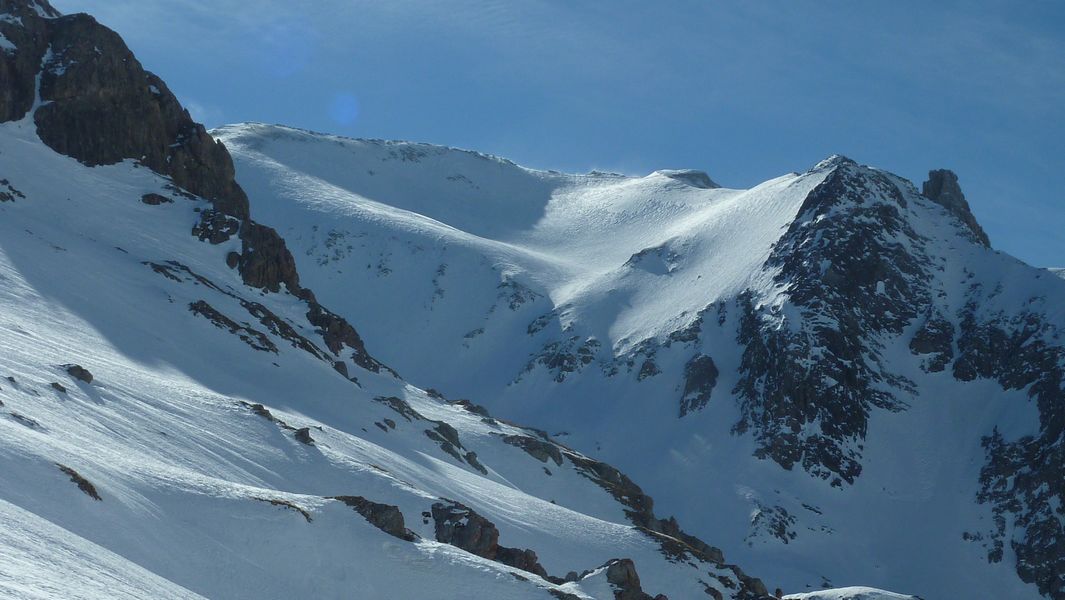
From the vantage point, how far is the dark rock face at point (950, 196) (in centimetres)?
14312

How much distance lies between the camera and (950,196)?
473 ft

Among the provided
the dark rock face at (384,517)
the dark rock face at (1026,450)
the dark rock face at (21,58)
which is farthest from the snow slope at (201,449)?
the dark rock face at (1026,450)

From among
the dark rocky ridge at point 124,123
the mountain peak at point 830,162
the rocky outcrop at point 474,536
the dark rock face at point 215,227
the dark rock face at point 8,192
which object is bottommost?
the rocky outcrop at point 474,536

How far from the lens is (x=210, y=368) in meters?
59.9

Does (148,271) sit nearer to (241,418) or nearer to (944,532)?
(241,418)

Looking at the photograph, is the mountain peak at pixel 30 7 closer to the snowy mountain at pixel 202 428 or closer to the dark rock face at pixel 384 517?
the snowy mountain at pixel 202 428

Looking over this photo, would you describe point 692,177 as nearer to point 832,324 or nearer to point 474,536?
point 832,324

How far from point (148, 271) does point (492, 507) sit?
29328 mm

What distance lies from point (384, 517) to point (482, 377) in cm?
8476

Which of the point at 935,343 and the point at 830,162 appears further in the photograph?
the point at 830,162

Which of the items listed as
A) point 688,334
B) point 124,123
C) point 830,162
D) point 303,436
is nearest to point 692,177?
point 830,162

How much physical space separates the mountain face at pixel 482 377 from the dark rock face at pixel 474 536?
20 cm

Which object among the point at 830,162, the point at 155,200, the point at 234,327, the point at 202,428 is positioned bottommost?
the point at 202,428

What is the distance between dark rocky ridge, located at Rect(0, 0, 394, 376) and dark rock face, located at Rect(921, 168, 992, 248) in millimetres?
86444
